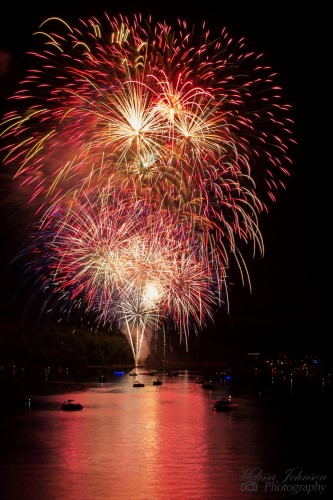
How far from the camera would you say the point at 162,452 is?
1347 inches

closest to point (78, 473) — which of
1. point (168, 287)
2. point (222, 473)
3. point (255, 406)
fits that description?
point (222, 473)

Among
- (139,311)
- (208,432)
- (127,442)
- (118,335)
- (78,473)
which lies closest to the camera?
(78,473)

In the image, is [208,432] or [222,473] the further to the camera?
[208,432]

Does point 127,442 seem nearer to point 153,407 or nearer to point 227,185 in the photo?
point 227,185

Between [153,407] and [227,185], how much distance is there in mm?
25399

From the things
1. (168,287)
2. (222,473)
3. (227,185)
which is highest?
(227,185)

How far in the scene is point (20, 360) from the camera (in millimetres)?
127125

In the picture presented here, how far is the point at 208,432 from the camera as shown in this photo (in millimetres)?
42438

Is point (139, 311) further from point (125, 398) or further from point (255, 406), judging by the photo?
point (255, 406)

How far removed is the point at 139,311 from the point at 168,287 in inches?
712

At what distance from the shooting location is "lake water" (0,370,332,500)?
25.6 metres

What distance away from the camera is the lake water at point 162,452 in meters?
25.6

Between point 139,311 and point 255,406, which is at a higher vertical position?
point 139,311

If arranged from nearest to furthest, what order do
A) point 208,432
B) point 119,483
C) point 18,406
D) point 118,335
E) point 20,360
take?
1. point 119,483
2. point 208,432
3. point 18,406
4. point 20,360
5. point 118,335
